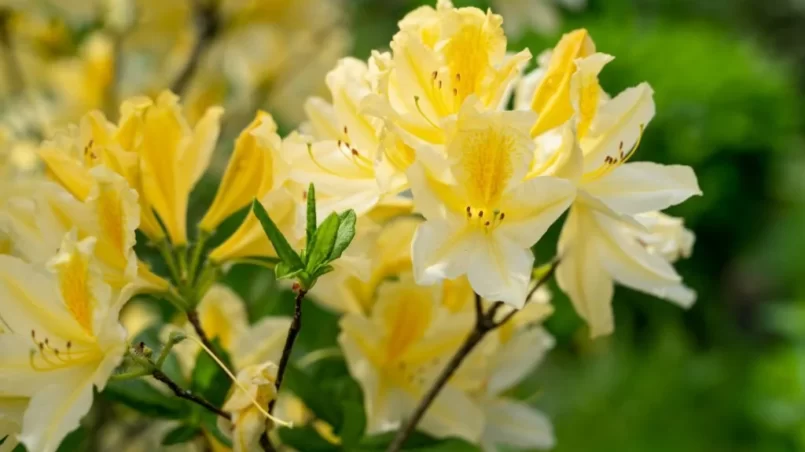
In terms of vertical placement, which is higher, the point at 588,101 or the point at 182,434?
the point at 588,101

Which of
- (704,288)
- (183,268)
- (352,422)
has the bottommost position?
(704,288)

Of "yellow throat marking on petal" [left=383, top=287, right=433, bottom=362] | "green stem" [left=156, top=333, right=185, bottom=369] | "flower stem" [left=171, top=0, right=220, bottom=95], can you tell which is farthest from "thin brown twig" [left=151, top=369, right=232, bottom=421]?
"flower stem" [left=171, top=0, right=220, bottom=95]

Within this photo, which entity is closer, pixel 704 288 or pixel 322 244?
pixel 322 244

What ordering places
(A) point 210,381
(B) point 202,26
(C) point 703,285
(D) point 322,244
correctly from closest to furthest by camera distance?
(D) point 322,244, (A) point 210,381, (B) point 202,26, (C) point 703,285

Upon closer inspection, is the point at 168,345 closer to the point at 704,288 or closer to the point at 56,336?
the point at 56,336

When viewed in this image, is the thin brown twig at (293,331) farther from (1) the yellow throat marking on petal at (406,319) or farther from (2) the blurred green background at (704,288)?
(2) the blurred green background at (704,288)

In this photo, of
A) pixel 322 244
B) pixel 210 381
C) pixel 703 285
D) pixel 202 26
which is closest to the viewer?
pixel 322 244

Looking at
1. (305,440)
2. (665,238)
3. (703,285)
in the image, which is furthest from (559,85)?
(703,285)
